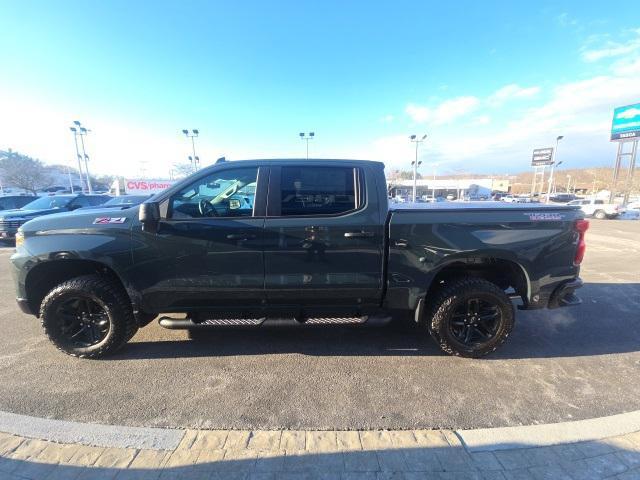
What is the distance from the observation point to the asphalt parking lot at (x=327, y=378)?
249 cm

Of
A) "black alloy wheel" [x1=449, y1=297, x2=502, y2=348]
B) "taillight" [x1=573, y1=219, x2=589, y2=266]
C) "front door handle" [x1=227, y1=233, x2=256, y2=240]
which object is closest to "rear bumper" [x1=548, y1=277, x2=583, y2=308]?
"taillight" [x1=573, y1=219, x2=589, y2=266]

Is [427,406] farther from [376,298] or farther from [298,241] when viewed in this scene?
[298,241]

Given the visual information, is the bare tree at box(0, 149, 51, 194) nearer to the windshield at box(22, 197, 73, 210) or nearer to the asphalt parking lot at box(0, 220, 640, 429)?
the windshield at box(22, 197, 73, 210)

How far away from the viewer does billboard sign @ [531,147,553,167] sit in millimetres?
39322

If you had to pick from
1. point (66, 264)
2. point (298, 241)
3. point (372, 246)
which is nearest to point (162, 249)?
point (66, 264)

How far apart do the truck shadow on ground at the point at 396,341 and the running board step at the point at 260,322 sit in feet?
0.67

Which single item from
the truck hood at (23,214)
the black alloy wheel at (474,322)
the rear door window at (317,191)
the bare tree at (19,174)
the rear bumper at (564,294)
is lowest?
the black alloy wheel at (474,322)

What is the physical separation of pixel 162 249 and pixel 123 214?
553 millimetres

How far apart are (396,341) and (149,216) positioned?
9.63 ft

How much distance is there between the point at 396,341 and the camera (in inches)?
146

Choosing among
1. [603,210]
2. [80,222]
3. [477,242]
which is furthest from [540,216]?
[603,210]

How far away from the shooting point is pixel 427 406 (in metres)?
2.59

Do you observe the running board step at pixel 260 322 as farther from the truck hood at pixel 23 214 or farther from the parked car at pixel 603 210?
the parked car at pixel 603 210

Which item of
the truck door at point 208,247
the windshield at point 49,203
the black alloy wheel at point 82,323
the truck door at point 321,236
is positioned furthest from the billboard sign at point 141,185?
the truck door at point 321,236
